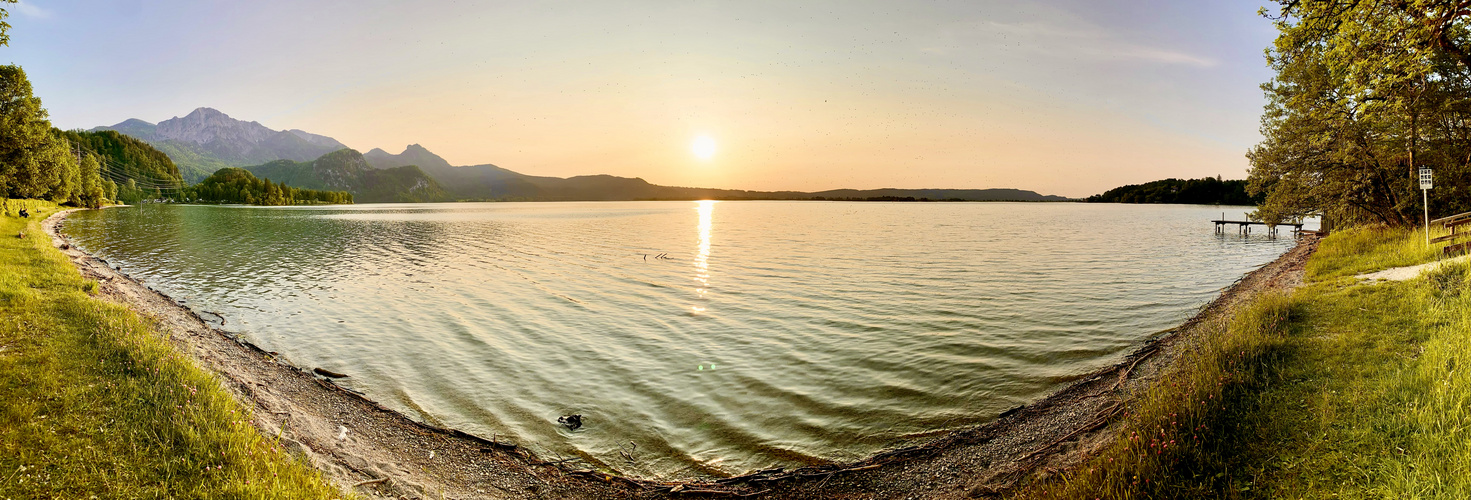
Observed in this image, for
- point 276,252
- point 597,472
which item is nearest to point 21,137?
point 276,252

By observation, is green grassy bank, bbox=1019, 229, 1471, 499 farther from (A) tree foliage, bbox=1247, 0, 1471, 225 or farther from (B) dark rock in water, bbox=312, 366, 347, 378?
(B) dark rock in water, bbox=312, 366, 347, 378

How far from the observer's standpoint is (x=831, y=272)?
3434cm

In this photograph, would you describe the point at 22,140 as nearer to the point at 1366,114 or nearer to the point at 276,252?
the point at 276,252

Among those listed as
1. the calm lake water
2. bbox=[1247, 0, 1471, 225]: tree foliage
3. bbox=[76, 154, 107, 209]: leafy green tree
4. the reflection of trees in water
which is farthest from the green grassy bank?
bbox=[76, 154, 107, 209]: leafy green tree

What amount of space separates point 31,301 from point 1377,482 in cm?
2818

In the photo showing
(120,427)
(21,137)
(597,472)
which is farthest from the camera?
(21,137)

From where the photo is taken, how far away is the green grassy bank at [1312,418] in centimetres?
722

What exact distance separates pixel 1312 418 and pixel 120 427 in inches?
722

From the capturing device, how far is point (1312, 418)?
28.5ft

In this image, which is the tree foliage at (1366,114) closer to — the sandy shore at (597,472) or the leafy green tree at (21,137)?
the sandy shore at (597,472)

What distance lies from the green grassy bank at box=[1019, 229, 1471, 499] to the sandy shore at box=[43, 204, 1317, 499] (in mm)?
1042

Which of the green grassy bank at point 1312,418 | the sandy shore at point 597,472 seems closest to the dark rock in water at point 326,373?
the sandy shore at point 597,472

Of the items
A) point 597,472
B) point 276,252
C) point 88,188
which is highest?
point 88,188

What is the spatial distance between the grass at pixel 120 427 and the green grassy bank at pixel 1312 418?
11.1 m
